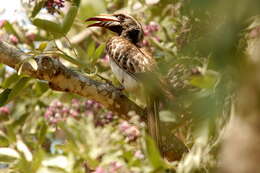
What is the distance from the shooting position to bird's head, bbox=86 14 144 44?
3.54 meters

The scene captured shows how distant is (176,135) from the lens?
8.09 ft

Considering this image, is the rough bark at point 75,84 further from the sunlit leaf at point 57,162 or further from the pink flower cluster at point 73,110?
the pink flower cluster at point 73,110

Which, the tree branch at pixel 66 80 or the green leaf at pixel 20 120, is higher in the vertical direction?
the tree branch at pixel 66 80

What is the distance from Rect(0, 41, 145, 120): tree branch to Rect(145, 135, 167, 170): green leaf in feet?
3.67

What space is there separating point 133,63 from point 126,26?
0.70 metres

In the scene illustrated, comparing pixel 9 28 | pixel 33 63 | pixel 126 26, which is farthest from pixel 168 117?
pixel 126 26

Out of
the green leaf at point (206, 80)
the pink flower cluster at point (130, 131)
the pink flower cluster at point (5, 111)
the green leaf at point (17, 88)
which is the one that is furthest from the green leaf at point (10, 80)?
the green leaf at point (206, 80)

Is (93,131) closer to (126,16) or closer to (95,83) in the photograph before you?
(95,83)

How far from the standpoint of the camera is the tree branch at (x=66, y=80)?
2.17m

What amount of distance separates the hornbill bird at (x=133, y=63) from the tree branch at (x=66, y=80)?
0.11 m

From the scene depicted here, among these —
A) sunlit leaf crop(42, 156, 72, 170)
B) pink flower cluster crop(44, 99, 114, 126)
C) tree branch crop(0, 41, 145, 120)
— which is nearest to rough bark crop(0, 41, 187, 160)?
tree branch crop(0, 41, 145, 120)

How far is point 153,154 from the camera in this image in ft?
3.73

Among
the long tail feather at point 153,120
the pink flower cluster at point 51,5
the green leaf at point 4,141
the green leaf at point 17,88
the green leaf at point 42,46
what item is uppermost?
the pink flower cluster at point 51,5

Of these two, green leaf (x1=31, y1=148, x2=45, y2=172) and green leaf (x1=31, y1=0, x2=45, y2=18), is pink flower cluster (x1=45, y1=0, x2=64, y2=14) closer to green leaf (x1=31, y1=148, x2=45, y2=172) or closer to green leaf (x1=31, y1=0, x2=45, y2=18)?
green leaf (x1=31, y1=0, x2=45, y2=18)
